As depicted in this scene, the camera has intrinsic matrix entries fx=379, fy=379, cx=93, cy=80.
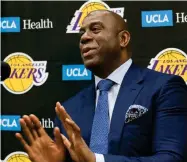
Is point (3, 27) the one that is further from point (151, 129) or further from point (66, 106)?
point (151, 129)

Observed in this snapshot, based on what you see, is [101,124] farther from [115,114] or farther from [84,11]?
[84,11]

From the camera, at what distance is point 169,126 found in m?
1.02

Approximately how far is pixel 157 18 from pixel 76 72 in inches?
15.4

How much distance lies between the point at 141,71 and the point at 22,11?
2.29 feet

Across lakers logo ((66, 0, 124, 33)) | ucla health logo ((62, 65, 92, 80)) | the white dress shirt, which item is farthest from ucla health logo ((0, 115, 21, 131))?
the white dress shirt

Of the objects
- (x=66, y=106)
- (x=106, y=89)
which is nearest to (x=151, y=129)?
(x=106, y=89)

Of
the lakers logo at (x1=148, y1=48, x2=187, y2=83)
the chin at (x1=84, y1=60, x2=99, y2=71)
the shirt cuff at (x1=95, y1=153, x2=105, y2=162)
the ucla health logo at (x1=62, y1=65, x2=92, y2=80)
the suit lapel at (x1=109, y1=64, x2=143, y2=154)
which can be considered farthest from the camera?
the ucla health logo at (x1=62, y1=65, x2=92, y2=80)

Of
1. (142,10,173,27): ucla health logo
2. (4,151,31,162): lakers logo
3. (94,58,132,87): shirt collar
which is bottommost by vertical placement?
(4,151,31,162): lakers logo

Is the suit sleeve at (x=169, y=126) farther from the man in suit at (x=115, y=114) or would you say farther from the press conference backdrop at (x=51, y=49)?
the press conference backdrop at (x=51, y=49)

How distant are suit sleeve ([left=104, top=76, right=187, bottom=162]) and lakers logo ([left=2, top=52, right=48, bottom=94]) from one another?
2.21 ft

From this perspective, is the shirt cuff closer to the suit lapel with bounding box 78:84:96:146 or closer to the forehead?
the suit lapel with bounding box 78:84:96:146

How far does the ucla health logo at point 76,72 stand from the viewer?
1.56 m

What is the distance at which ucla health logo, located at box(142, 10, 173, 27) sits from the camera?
4.84ft

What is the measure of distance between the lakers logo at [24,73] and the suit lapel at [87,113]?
41cm
